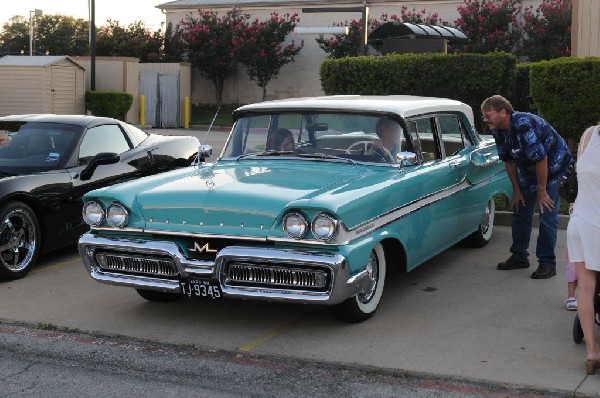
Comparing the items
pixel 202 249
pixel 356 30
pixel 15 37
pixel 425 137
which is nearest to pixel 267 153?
pixel 425 137

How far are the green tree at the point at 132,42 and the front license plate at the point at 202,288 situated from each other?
114 feet

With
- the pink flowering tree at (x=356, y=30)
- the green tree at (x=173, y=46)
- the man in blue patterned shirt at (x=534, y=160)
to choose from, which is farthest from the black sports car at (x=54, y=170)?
the green tree at (x=173, y=46)

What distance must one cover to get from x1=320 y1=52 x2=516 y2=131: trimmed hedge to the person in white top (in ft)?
41.0

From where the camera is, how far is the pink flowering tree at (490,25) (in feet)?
111

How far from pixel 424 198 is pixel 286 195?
151cm

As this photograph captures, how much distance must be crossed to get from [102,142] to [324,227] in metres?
4.12

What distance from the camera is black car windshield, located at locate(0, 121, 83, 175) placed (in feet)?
27.7

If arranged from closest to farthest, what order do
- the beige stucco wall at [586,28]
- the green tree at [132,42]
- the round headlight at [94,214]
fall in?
the round headlight at [94,214], the beige stucco wall at [586,28], the green tree at [132,42]

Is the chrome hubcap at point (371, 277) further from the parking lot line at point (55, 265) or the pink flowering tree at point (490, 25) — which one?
the pink flowering tree at point (490, 25)

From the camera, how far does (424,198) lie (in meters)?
7.00

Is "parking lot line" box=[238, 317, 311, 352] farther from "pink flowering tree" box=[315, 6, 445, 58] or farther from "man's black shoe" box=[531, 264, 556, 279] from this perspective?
"pink flowering tree" box=[315, 6, 445, 58]

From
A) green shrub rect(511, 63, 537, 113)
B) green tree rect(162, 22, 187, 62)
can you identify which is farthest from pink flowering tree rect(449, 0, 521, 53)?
green shrub rect(511, 63, 537, 113)

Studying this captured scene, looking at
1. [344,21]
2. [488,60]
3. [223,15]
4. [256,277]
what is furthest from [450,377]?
[223,15]

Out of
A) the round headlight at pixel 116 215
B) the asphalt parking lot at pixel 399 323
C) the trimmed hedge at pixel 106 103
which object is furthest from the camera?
the trimmed hedge at pixel 106 103
